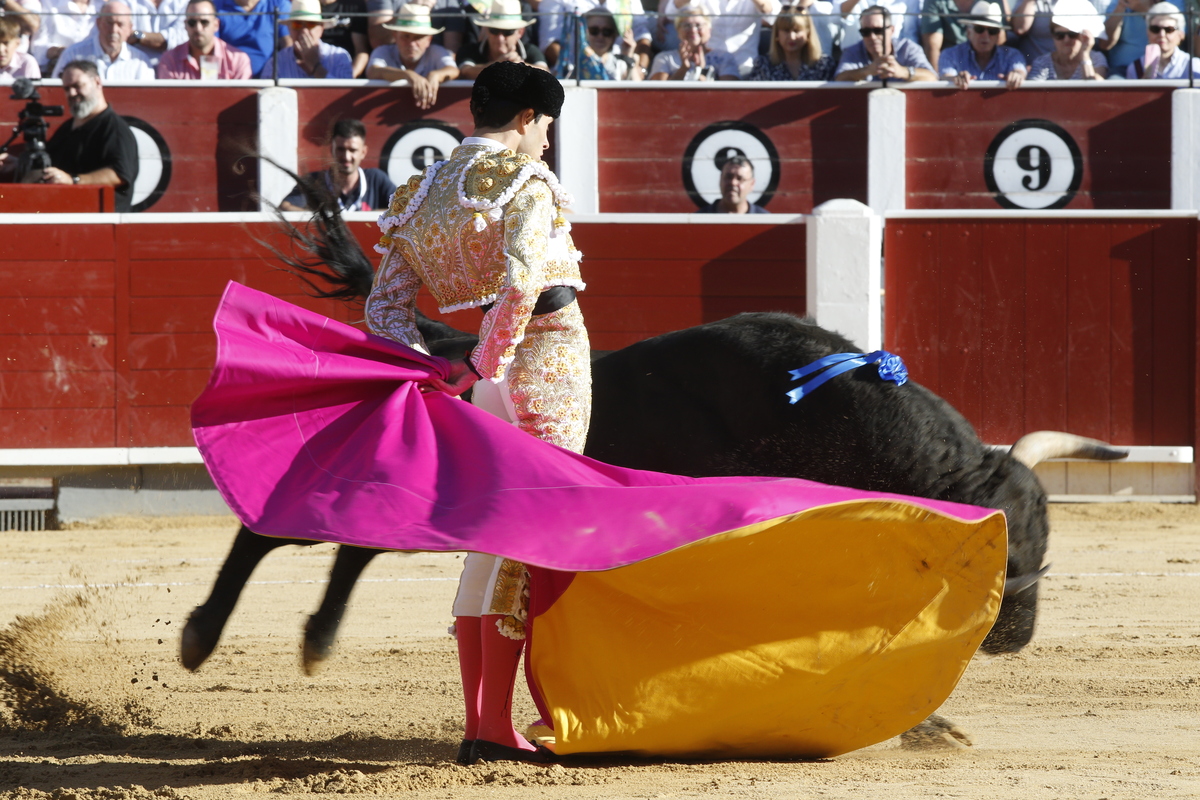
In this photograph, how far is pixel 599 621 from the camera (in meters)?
2.40

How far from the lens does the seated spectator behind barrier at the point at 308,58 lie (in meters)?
7.37

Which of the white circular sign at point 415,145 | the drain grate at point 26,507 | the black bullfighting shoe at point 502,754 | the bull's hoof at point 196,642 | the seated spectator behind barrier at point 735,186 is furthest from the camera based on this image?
the white circular sign at point 415,145

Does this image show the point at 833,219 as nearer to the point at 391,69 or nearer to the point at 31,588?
the point at 391,69

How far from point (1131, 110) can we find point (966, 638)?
582 centimetres

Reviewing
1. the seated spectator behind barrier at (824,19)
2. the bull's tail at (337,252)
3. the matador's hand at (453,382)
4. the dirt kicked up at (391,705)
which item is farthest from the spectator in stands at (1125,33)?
the matador's hand at (453,382)

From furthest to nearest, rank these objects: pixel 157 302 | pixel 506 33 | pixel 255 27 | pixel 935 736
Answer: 1. pixel 255 27
2. pixel 506 33
3. pixel 157 302
4. pixel 935 736

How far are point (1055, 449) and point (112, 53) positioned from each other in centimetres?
606

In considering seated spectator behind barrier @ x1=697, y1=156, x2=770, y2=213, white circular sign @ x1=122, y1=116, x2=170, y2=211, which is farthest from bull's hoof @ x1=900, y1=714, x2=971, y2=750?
white circular sign @ x1=122, y1=116, x2=170, y2=211

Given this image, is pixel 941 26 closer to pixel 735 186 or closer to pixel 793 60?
pixel 793 60

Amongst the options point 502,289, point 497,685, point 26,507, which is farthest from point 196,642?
point 26,507

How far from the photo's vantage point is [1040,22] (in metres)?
7.21

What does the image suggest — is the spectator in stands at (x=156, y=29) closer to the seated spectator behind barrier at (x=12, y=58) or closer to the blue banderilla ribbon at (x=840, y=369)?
the seated spectator behind barrier at (x=12, y=58)

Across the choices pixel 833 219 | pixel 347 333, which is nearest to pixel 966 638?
pixel 347 333

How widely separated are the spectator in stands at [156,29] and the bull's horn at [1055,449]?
581 cm
